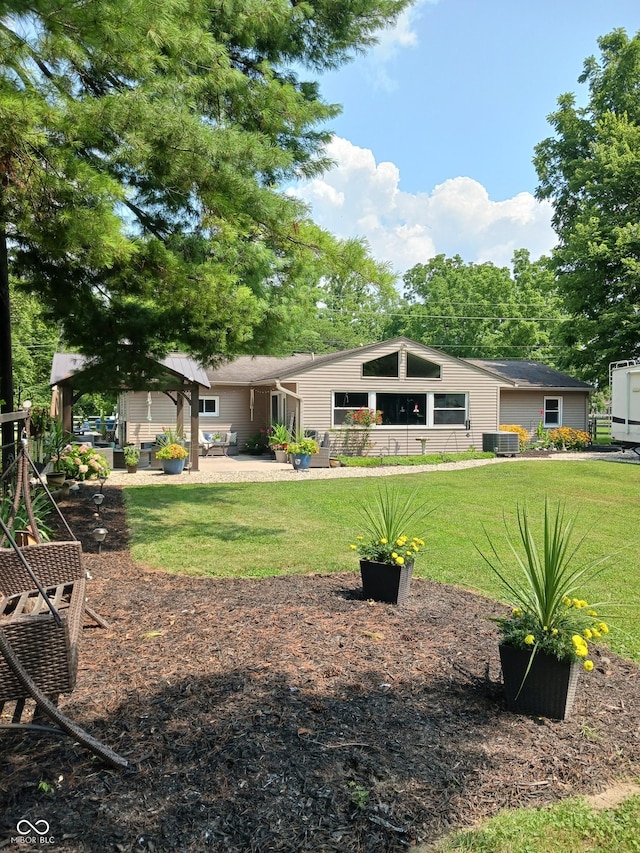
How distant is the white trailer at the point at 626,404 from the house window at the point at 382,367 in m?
6.69

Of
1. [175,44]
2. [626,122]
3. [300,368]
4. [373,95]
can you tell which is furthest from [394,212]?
[175,44]

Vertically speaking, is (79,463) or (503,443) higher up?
(503,443)

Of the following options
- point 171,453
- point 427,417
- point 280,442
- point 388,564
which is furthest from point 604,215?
point 388,564

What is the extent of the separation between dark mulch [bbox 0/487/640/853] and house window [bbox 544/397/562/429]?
71.8 feet

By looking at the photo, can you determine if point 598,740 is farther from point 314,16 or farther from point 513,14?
point 513,14

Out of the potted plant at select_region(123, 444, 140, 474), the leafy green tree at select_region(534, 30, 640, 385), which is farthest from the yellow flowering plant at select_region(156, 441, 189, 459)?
the leafy green tree at select_region(534, 30, 640, 385)

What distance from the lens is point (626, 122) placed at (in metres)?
24.5

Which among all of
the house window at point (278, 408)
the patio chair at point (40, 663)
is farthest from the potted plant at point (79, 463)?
the house window at point (278, 408)

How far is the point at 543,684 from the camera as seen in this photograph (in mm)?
3010

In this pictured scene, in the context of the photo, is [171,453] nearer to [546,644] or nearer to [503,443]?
[503,443]

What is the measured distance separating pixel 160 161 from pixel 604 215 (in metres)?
23.8

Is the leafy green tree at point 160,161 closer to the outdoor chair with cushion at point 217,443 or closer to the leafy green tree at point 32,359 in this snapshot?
the outdoor chair with cushion at point 217,443

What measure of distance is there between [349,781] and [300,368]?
16847mm

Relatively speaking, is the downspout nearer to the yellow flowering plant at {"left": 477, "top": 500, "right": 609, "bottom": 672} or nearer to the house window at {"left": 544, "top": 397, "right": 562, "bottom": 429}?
the house window at {"left": 544, "top": 397, "right": 562, "bottom": 429}
